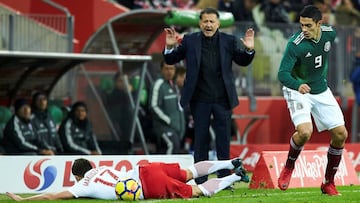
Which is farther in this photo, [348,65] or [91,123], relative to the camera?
[348,65]

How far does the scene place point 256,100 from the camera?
963 inches

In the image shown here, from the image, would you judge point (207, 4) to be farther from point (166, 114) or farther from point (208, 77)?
point (208, 77)

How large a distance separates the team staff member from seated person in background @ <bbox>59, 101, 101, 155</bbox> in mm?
5198

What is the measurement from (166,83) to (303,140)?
23.0 ft

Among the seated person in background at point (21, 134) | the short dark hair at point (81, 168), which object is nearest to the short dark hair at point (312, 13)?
the short dark hair at point (81, 168)

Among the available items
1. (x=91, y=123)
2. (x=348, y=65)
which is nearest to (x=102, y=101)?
(x=91, y=123)

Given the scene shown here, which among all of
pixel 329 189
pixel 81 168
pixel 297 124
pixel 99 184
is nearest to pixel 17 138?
pixel 81 168

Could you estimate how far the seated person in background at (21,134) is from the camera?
19.6 metres

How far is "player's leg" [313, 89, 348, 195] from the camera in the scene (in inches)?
561

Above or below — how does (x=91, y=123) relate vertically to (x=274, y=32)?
below

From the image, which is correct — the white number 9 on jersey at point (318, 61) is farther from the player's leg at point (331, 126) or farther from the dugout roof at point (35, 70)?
the dugout roof at point (35, 70)

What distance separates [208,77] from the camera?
51.4 ft

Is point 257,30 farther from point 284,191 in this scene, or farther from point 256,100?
point 284,191

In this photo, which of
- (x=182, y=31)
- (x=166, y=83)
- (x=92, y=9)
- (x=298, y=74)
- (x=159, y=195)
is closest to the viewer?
(x=159, y=195)
